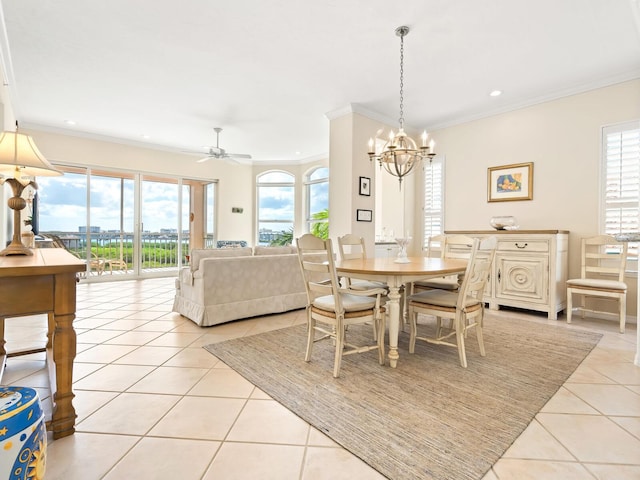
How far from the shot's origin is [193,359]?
2475 mm

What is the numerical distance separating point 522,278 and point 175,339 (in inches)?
156

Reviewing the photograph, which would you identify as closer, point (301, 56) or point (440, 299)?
point (440, 299)

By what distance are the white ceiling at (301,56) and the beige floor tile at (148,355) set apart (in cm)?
284

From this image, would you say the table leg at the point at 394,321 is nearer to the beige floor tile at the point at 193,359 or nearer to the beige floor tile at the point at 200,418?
the beige floor tile at the point at 200,418

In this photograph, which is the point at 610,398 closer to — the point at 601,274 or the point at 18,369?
the point at 601,274

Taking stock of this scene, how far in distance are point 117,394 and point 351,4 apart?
10.8 feet

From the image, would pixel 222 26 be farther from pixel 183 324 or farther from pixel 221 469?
pixel 221 469

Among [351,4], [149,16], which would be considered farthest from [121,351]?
[351,4]

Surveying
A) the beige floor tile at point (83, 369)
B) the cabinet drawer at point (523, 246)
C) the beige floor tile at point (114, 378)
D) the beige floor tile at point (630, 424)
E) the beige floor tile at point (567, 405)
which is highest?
the cabinet drawer at point (523, 246)

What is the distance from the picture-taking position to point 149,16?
9.27 feet

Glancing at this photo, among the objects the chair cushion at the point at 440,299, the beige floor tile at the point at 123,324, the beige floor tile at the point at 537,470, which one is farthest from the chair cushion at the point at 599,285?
the beige floor tile at the point at 123,324

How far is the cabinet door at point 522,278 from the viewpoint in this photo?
3.82 meters

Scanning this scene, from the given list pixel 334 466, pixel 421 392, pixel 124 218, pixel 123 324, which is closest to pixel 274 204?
pixel 124 218

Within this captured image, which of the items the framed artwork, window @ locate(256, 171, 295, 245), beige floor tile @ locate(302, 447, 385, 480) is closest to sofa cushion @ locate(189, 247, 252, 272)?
beige floor tile @ locate(302, 447, 385, 480)
